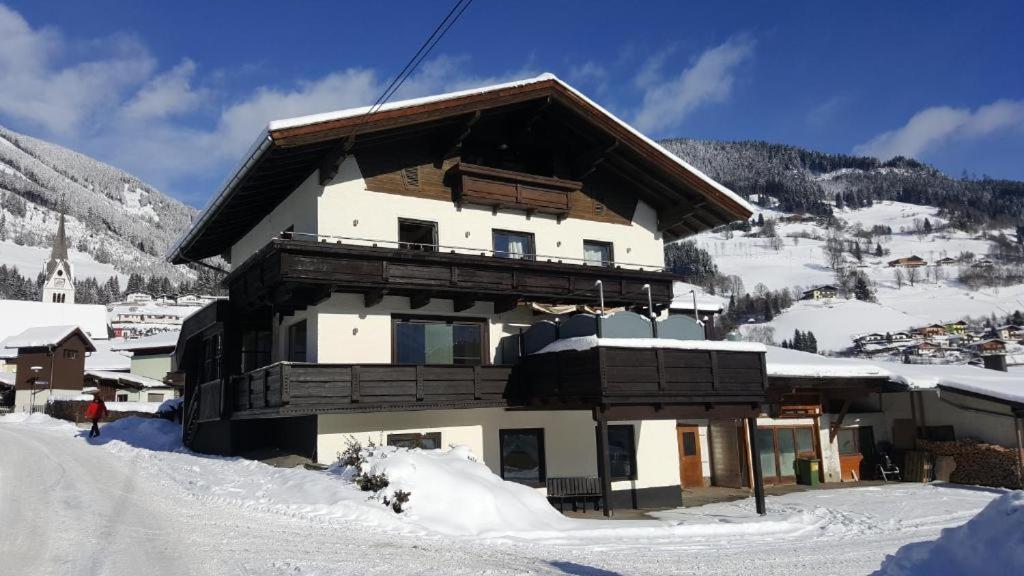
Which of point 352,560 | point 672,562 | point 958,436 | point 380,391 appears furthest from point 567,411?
point 958,436

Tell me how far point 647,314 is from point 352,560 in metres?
13.7

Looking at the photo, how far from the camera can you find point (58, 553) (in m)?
9.52

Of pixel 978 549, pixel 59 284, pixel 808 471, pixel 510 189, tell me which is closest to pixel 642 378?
pixel 510 189

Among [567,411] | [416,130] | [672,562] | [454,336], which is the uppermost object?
[416,130]

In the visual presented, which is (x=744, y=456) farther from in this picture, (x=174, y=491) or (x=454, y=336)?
(x=174, y=491)

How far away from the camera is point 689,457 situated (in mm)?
23625

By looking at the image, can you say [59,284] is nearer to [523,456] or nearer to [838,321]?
[523,456]

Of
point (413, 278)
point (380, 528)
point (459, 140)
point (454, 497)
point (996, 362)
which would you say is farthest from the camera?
point (996, 362)

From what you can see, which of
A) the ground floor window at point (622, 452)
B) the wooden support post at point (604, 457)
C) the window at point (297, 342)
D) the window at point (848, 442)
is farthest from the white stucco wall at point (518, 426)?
the window at point (848, 442)

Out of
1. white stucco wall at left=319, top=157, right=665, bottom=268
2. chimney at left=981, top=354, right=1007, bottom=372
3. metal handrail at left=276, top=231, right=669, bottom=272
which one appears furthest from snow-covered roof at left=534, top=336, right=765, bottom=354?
chimney at left=981, top=354, right=1007, bottom=372

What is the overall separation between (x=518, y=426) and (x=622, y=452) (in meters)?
3.26

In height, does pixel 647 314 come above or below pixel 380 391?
above

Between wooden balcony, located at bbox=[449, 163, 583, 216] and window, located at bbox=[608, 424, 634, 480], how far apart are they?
6.24 meters

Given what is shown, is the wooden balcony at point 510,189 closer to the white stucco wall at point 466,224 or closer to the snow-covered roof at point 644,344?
the white stucco wall at point 466,224
